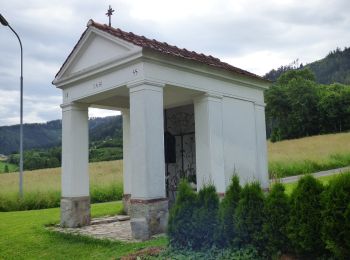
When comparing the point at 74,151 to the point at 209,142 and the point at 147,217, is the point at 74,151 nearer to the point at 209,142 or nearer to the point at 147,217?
the point at 147,217

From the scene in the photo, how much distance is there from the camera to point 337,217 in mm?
4781

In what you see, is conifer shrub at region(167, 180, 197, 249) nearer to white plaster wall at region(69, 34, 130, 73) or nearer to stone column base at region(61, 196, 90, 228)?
white plaster wall at region(69, 34, 130, 73)

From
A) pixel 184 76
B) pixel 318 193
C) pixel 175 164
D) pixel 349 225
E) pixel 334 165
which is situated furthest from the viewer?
pixel 334 165

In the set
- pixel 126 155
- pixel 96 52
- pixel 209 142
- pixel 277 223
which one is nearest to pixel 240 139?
pixel 209 142

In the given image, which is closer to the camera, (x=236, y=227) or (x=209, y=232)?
(x=236, y=227)

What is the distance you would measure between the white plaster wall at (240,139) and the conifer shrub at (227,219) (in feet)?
11.8

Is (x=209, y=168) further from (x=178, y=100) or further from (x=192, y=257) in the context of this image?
(x=192, y=257)

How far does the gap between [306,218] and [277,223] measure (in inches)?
18.9

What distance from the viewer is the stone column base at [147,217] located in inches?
309

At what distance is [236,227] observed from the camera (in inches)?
226

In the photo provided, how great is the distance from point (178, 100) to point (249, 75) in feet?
6.76

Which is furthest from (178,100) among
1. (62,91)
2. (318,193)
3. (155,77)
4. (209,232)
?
(318,193)

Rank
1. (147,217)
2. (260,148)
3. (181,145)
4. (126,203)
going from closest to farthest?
(147,217), (260,148), (181,145), (126,203)

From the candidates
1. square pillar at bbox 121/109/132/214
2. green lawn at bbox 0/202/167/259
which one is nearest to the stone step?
square pillar at bbox 121/109/132/214
